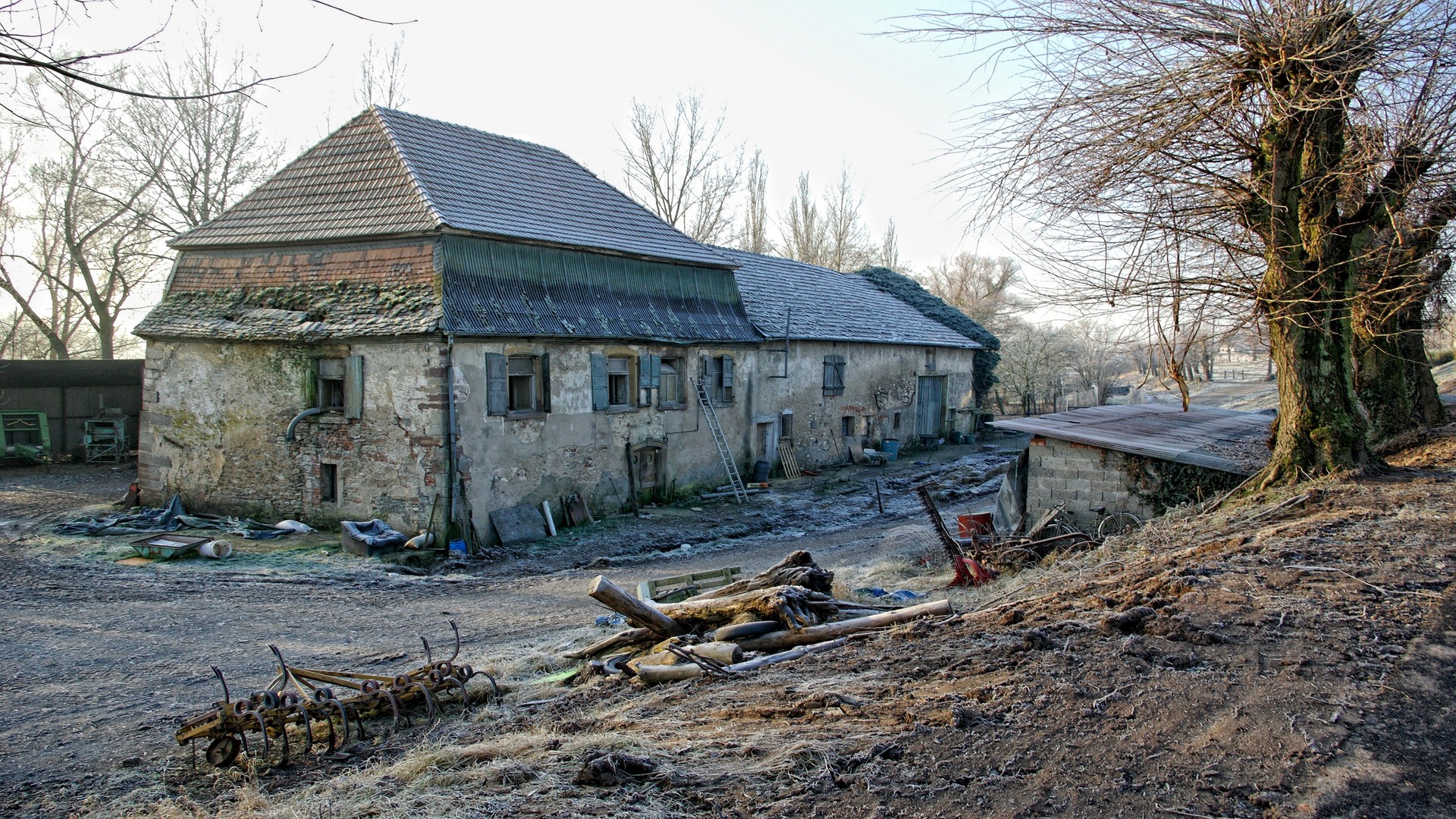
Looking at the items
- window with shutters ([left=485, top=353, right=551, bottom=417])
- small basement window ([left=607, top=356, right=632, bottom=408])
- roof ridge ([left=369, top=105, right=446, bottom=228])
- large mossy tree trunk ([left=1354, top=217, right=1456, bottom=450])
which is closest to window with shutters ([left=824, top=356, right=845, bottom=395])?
small basement window ([left=607, top=356, right=632, bottom=408])

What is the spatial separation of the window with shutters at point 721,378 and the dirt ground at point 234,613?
278 centimetres

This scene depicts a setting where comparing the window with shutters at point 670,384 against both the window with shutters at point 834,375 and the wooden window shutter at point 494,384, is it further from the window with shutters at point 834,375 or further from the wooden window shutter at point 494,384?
the window with shutters at point 834,375

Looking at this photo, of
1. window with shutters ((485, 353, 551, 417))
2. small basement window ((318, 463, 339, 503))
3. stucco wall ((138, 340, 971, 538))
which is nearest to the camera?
stucco wall ((138, 340, 971, 538))

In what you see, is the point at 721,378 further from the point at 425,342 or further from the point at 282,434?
the point at 282,434

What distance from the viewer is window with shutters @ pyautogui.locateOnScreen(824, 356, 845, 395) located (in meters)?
25.1

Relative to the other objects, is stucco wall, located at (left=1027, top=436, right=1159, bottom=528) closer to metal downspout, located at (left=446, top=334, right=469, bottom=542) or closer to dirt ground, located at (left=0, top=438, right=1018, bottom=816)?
dirt ground, located at (left=0, top=438, right=1018, bottom=816)

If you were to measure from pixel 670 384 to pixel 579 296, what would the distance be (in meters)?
3.13

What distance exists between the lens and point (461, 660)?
8.84 m

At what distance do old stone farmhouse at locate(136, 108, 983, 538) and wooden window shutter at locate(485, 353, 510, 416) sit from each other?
0.04 m

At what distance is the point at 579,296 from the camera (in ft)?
57.8

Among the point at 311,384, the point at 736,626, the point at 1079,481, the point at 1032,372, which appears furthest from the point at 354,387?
the point at 1032,372

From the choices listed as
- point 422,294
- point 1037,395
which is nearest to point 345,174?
point 422,294

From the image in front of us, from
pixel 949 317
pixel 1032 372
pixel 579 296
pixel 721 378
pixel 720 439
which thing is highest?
pixel 949 317

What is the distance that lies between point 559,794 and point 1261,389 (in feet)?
157
